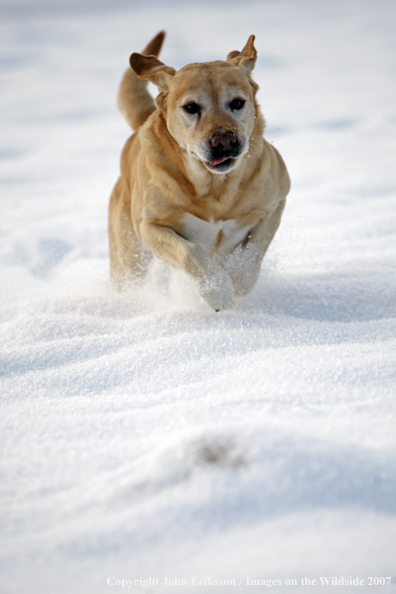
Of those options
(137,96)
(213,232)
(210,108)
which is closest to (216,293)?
(213,232)

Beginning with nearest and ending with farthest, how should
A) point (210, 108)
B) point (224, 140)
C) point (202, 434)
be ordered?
point (202, 434)
point (224, 140)
point (210, 108)

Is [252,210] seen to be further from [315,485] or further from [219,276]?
[315,485]

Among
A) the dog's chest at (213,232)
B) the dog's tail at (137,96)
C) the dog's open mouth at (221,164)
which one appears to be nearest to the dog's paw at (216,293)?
the dog's chest at (213,232)

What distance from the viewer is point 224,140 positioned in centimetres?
230

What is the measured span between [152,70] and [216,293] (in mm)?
1240

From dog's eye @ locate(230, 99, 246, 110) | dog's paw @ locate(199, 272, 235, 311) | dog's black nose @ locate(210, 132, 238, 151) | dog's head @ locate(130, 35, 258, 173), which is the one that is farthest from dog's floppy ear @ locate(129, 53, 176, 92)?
dog's paw @ locate(199, 272, 235, 311)

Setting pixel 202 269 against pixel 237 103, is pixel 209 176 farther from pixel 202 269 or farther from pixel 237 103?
pixel 202 269

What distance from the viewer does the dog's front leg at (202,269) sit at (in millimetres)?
2451

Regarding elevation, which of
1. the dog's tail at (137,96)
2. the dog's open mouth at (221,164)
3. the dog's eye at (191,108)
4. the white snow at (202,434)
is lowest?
the white snow at (202,434)

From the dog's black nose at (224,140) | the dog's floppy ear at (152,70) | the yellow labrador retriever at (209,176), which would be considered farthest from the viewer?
the dog's floppy ear at (152,70)

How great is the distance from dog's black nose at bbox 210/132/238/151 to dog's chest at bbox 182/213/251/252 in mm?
472

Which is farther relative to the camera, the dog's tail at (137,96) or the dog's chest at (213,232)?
the dog's tail at (137,96)

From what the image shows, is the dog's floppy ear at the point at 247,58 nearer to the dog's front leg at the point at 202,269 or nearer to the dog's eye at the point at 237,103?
the dog's eye at the point at 237,103

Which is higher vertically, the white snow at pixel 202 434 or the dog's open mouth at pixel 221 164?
the dog's open mouth at pixel 221 164
